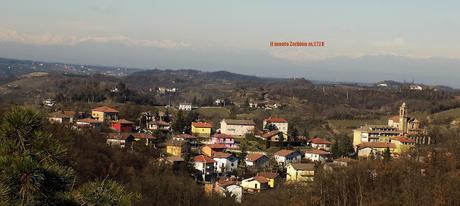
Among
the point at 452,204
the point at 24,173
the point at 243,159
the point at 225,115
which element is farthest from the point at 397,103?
the point at 24,173

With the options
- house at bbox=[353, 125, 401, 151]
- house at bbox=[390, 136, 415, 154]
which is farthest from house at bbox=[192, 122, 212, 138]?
house at bbox=[390, 136, 415, 154]

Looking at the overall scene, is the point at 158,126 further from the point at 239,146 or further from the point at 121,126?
the point at 239,146

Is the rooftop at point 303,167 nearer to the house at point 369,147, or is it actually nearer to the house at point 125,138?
the house at point 369,147

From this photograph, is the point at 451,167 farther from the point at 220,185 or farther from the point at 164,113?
the point at 164,113

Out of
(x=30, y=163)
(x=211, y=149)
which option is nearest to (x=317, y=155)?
(x=211, y=149)

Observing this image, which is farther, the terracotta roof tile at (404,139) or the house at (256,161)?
the terracotta roof tile at (404,139)

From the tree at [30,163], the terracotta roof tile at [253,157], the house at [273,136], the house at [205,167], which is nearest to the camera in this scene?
the tree at [30,163]

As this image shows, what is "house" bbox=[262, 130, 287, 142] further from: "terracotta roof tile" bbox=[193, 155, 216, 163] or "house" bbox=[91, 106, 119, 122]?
"house" bbox=[91, 106, 119, 122]

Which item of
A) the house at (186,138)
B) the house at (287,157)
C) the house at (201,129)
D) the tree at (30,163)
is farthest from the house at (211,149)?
the tree at (30,163)
